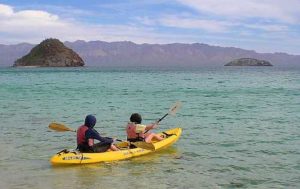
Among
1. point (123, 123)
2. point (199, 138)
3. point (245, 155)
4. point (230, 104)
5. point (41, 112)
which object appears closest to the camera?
point (245, 155)

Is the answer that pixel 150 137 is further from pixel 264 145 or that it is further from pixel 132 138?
pixel 264 145

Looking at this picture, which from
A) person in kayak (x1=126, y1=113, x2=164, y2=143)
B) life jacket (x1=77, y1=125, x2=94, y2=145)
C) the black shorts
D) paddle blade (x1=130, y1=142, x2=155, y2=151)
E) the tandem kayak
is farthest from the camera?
person in kayak (x1=126, y1=113, x2=164, y2=143)

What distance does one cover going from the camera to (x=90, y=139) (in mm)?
12914

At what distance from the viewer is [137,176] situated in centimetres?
1185

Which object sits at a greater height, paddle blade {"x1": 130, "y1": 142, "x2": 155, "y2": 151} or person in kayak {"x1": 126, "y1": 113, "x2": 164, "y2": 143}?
person in kayak {"x1": 126, "y1": 113, "x2": 164, "y2": 143}

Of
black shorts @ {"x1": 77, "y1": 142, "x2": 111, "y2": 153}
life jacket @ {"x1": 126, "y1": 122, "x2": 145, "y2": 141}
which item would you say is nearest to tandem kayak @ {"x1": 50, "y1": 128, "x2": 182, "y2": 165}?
black shorts @ {"x1": 77, "y1": 142, "x2": 111, "y2": 153}

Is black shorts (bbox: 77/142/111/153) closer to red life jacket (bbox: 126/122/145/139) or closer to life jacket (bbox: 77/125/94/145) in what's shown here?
life jacket (bbox: 77/125/94/145)

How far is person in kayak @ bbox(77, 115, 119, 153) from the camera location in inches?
503

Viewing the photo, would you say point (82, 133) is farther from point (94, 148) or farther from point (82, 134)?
point (94, 148)

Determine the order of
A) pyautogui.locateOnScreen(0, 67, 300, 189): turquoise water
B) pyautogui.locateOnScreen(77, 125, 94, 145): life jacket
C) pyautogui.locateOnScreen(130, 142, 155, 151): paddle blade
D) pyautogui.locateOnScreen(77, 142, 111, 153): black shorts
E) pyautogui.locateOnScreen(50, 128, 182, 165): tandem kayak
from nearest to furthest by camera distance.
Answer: pyautogui.locateOnScreen(0, 67, 300, 189): turquoise water, pyautogui.locateOnScreen(50, 128, 182, 165): tandem kayak, pyautogui.locateOnScreen(77, 125, 94, 145): life jacket, pyautogui.locateOnScreen(77, 142, 111, 153): black shorts, pyautogui.locateOnScreen(130, 142, 155, 151): paddle blade

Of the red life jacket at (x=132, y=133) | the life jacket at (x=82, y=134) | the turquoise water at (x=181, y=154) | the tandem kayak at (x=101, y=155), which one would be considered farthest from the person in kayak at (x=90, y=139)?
the red life jacket at (x=132, y=133)

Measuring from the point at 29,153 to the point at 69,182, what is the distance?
401cm

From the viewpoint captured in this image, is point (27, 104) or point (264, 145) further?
point (27, 104)

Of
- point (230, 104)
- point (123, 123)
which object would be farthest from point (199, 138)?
point (230, 104)
